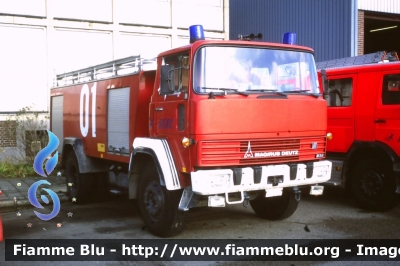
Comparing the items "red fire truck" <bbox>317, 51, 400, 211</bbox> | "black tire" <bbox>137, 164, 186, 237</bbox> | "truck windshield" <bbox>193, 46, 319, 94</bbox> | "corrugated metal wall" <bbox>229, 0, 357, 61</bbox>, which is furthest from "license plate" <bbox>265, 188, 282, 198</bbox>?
"corrugated metal wall" <bbox>229, 0, 357, 61</bbox>

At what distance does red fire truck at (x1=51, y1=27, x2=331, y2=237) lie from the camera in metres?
6.00

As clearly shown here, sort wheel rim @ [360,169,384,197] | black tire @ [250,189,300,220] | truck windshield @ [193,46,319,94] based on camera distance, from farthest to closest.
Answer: wheel rim @ [360,169,384,197] → black tire @ [250,189,300,220] → truck windshield @ [193,46,319,94]

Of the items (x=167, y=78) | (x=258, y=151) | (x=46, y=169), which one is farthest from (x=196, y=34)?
(x=46, y=169)

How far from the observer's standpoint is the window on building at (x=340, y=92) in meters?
8.78

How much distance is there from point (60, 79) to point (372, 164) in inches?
269

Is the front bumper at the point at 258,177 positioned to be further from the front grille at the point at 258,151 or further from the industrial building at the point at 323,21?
the industrial building at the point at 323,21

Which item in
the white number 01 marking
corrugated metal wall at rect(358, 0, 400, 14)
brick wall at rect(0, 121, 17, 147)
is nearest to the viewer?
the white number 01 marking

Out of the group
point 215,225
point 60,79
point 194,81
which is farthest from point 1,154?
point 194,81

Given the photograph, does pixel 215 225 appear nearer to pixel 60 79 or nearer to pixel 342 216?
pixel 342 216

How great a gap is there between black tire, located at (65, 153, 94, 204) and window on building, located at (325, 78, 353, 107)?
4.82 metres

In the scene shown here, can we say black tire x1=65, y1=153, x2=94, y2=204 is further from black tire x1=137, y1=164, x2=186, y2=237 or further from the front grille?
the front grille

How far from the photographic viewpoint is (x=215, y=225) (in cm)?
743

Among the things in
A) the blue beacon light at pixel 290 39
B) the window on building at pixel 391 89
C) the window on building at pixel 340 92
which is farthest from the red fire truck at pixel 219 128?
the window on building at pixel 340 92

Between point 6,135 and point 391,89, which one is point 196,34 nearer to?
point 391,89
